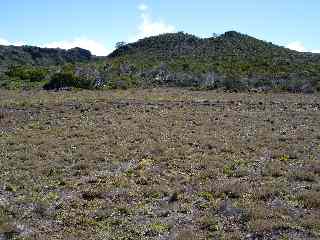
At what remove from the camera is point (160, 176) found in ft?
59.5

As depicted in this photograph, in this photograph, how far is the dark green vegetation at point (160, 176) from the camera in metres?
13.1

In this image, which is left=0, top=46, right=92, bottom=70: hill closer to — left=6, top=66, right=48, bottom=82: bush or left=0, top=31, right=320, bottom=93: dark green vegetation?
left=0, top=31, right=320, bottom=93: dark green vegetation

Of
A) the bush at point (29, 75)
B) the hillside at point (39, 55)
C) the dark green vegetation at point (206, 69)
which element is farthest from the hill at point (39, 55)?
the bush at point (29, 75)

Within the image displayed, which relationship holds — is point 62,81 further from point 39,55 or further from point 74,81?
point 39,55

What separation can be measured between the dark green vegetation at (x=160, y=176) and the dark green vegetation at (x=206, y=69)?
27056 mm

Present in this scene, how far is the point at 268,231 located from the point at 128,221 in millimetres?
3341

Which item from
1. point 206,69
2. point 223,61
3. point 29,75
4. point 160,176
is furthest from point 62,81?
point 160,176

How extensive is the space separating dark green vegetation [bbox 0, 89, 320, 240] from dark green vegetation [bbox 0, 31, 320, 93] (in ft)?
88.8

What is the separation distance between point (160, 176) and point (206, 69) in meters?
56.3

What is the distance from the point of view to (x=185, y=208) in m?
14.5

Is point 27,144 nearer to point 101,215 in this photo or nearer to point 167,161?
point 167,161

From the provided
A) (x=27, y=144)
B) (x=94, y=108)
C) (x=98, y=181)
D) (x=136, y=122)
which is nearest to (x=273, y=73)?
(x=94, y=108)

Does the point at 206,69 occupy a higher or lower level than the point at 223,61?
lower

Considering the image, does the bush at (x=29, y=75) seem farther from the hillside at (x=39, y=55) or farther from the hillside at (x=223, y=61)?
the hillside at (x=39, y=55)
